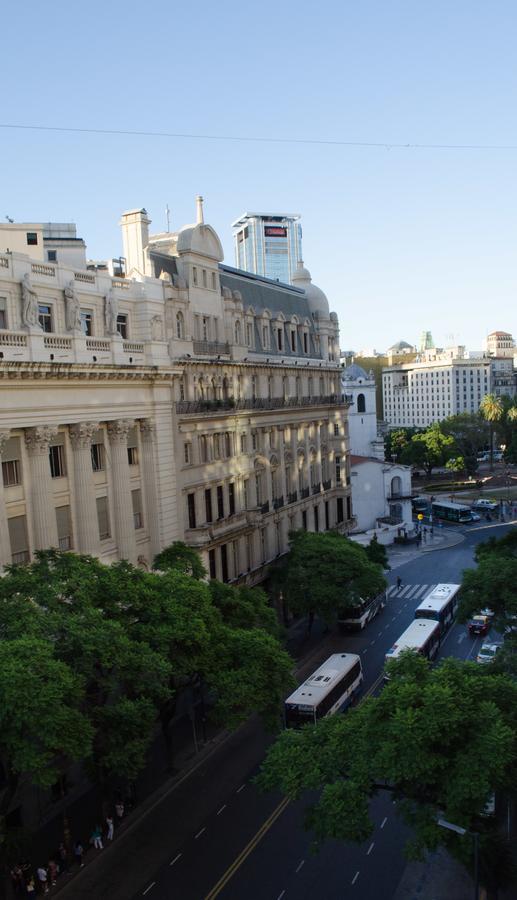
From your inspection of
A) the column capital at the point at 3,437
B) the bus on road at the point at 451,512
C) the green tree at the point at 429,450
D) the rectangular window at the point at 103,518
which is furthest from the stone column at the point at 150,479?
the green tree at the point at 429,450

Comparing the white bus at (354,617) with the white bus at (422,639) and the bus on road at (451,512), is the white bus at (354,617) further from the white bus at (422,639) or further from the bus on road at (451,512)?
the bus on road at (451,512)

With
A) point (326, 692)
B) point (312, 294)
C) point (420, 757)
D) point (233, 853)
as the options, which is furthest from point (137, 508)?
point (312, 294)

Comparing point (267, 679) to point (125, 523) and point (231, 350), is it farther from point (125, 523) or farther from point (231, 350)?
point (231, 350)

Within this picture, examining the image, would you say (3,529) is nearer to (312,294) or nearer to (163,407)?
(163,407)

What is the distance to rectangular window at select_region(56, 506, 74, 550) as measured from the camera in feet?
134

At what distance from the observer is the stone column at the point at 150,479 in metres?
47.3

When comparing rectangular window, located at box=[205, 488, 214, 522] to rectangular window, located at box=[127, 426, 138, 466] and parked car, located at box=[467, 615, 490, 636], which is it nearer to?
rectangular window, located at box=[127, 426, 138, 466]

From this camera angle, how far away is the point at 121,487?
4466cm

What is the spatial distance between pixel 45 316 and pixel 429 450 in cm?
12574

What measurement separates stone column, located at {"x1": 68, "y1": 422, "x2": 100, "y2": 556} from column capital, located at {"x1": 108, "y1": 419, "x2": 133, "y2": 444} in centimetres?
221

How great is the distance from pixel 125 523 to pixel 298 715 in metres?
14.2

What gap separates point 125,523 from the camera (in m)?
44.8

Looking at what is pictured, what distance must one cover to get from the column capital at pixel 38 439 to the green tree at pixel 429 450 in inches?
4890

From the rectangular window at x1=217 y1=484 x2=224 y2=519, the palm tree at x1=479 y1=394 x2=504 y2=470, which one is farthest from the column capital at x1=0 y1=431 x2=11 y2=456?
the palm tree at x1=479 y1=394 x2=504 y2=470
